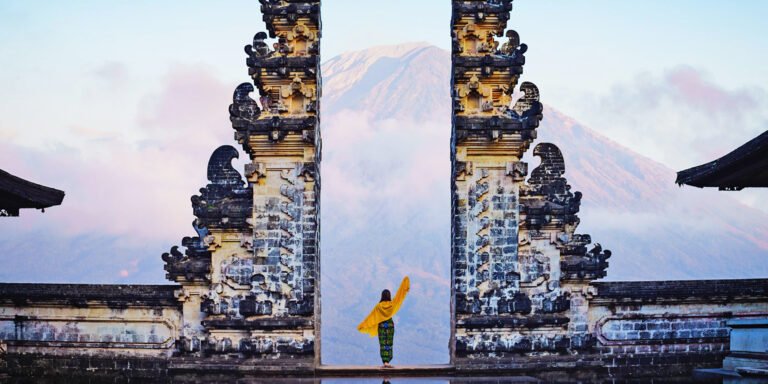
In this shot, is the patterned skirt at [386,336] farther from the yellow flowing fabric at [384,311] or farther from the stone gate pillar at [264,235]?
the stone gate pillar at [264,235]

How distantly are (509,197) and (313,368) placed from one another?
449cm

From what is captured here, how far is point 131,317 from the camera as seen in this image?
23266 millimetres

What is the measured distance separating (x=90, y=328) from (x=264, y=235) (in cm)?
340

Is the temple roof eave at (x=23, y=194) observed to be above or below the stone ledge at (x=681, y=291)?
above

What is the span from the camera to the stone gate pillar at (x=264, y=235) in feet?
76.0

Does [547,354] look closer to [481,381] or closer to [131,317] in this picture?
[481,381]

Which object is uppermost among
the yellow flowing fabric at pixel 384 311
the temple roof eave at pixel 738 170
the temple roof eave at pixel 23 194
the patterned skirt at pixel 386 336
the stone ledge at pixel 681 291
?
the temple roof eave at pixel 738 170

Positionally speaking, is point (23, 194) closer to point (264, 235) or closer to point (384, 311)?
point (264, 235)

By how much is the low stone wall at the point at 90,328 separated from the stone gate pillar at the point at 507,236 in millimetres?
5070

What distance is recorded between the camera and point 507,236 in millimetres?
23375

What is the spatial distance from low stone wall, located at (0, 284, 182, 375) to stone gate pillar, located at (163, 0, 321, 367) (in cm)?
43

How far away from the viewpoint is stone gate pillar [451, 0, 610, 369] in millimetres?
23188

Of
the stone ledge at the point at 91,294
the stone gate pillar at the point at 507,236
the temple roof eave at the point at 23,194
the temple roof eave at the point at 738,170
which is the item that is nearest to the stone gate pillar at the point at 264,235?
the stone ledge at the point at 91,294

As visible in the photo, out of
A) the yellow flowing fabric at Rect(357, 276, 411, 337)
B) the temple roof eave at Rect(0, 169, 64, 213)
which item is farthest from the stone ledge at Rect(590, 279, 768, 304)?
the temple roof eave at Rect(0, 169, 64, 213)
